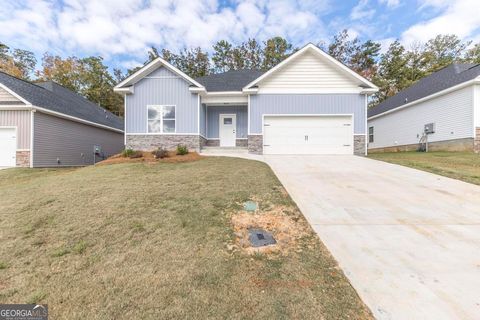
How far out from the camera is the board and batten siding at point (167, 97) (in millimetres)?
12617

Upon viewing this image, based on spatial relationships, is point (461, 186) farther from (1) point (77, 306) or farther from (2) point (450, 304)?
(1) point (77, 306)

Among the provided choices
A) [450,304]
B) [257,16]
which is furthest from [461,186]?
[257,16]

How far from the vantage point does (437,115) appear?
1430 centimetres

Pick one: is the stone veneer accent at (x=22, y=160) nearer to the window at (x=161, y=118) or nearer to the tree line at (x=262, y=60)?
the window at (x=161, y=118)

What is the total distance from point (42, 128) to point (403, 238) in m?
15.7

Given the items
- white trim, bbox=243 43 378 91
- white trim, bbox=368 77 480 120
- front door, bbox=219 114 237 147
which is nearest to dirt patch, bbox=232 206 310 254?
white trim, bbox=243 43 378 91

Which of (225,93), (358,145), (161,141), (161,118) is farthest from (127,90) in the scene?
(358,145)

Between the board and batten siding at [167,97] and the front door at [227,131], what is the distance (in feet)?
7.59

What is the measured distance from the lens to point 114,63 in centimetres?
3077

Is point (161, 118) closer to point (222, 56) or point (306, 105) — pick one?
point (306, 105)

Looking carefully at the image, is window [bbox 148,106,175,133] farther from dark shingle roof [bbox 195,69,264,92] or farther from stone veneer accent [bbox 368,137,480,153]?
stone veneer accent [bbox 368,137,480,153]

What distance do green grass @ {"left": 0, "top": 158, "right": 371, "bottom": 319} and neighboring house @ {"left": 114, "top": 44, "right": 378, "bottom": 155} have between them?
7.84 m

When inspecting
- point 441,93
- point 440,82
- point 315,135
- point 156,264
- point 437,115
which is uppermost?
point 440,82

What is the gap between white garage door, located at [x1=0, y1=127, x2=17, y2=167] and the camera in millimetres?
11602
